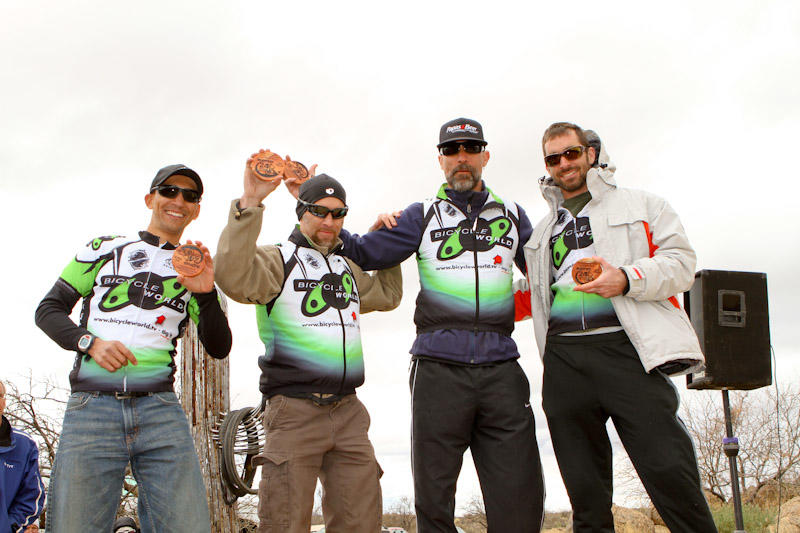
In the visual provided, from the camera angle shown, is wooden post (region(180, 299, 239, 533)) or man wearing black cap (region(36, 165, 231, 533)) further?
wooden post (region(180, 299, 239, 533))

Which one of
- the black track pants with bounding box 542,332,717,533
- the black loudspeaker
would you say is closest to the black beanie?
the black track pants with bounding box 542,332,717,533

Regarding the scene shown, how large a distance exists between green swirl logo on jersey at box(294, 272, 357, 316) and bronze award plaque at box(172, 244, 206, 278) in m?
0.61

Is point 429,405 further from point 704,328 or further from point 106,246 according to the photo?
point 704,328

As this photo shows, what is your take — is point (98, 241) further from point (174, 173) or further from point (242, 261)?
point (242, 261)

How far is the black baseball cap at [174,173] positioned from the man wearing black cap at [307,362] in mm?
238

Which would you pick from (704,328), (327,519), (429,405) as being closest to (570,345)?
(429,405)

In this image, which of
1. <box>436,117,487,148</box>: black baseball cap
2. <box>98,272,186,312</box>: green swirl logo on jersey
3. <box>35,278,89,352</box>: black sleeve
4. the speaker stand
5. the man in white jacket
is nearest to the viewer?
<box>35,278,89,352</box>: black sleeve

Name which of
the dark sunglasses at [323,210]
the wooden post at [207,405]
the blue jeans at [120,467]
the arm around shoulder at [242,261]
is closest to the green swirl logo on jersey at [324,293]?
the arm around shoulder at [242,261]

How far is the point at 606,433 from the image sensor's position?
359cm

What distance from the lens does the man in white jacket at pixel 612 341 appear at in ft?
11.0

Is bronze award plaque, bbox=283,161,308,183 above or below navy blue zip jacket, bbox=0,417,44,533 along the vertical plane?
above

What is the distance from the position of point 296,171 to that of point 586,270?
1.75m

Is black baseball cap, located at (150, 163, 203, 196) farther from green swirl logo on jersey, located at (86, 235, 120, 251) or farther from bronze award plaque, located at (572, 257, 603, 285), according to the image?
bronze award plaque, located at (572, 257, 603, 285)

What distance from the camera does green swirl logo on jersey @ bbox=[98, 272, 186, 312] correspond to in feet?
10.6
